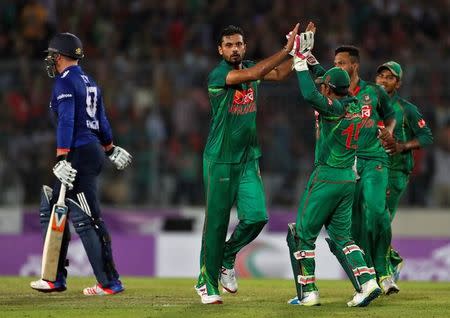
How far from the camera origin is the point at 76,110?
11539mm

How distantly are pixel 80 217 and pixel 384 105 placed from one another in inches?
130

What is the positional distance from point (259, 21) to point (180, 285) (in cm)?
827

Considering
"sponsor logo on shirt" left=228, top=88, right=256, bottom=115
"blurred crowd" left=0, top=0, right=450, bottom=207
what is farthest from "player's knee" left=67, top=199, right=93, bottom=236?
"blurred crowd" left=0, top=0, right=450, bottom=207

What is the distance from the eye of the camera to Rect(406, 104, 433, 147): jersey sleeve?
12938 mm

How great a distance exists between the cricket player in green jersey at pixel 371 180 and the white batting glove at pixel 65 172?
2841 millimetres

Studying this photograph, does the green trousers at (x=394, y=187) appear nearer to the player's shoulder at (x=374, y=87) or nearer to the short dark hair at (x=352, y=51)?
the player's shoulder at (x=374, y=87)

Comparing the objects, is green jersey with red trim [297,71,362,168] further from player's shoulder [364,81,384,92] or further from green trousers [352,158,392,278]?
player's shoulder [364,81,384,92]

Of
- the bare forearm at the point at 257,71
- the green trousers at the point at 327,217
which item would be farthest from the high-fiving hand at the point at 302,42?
the green trousers at the point at 327,217

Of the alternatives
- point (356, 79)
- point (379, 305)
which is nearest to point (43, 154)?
point (356, 79)

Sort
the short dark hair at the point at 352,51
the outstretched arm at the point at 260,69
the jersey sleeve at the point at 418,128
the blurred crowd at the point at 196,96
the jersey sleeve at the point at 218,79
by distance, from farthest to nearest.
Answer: the blurred crowd at the point at 196,96, the jersey sleeve at the point at 418,128, the short dark hair at the point at 352,51, the jersey sleeve at the point at 218,79, the outstretched arm at the point at 260,69

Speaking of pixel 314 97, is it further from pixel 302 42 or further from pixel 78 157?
pixel 78 157

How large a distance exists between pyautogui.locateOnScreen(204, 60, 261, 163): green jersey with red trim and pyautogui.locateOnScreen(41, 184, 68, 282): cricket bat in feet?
5.27

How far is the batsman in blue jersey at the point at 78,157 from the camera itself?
1138 centimetres

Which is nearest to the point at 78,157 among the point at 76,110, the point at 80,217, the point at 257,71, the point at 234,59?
the point at 76,110
